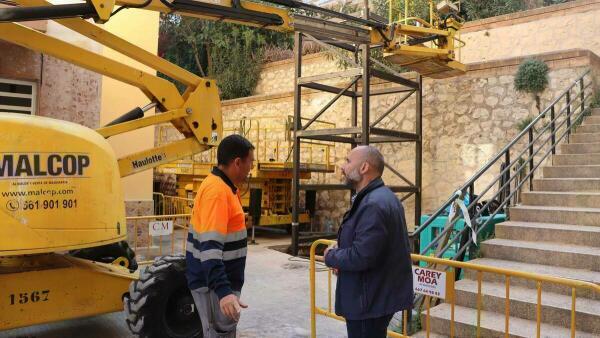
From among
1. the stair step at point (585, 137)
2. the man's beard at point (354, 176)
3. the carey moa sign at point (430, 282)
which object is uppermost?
the stair step at point (585, 137)

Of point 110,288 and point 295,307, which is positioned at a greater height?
point 110,288

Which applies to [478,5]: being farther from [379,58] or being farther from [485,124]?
[485,124]

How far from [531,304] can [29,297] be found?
4319 millimetres

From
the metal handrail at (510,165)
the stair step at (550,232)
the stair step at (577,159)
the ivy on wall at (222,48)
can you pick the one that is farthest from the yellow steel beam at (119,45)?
the ivy on wall at (222,48)

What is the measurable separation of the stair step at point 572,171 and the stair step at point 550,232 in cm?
133

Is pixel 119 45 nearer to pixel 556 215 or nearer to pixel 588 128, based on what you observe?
pixel 556 215

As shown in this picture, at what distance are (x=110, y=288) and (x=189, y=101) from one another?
2.14 metres

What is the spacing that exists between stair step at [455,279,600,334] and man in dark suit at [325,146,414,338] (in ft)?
7.16

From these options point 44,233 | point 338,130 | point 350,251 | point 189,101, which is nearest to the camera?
point 350,251

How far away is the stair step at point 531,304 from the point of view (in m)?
4.05

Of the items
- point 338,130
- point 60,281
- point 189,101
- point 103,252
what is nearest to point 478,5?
point 338,130

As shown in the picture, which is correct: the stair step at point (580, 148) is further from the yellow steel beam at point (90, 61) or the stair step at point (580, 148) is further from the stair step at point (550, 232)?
the yellow steel beam at point (90, 61)

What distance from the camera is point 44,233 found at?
3.44 metres

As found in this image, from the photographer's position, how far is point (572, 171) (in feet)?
21.8
